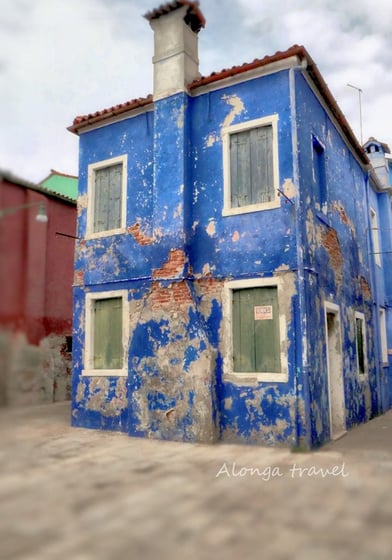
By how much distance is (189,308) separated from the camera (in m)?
7.90

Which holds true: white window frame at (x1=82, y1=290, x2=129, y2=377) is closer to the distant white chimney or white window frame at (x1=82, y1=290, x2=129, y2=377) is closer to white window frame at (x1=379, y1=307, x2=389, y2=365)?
the distant white chimney

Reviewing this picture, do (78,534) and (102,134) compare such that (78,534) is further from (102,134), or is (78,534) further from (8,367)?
(102,134)

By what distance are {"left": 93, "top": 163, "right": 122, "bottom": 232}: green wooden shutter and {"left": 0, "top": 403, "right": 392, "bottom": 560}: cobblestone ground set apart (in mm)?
4552

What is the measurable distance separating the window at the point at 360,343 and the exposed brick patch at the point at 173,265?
4.69m

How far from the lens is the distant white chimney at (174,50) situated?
873 centimetres

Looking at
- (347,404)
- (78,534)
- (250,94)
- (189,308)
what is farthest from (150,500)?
(250,94)

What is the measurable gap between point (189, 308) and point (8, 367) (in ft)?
21.7

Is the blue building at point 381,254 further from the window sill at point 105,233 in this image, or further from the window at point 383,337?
the window sill at point 105,233

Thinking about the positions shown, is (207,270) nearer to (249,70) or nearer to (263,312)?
(263,312)

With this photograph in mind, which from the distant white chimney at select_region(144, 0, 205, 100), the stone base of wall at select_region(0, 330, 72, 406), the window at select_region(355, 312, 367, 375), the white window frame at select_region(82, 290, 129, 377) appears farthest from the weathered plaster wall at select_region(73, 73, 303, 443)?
the stone base of wall at select_region(0, 330, 72, 406)

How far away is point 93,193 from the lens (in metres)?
9.86

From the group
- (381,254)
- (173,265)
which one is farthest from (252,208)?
(381,254)

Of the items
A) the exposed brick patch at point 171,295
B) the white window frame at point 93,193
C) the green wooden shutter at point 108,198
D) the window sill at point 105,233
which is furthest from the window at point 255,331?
the green wooden shutter at point 108,198

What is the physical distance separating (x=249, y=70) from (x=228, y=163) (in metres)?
1.64
